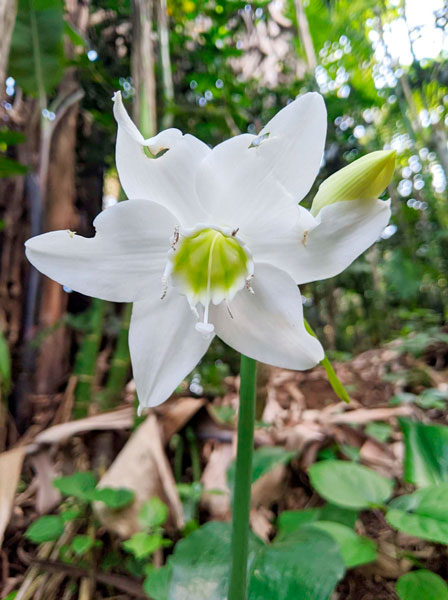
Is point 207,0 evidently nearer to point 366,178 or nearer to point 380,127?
point 380,127

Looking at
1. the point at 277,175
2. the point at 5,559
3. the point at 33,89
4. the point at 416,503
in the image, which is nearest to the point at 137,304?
the point at 277,175

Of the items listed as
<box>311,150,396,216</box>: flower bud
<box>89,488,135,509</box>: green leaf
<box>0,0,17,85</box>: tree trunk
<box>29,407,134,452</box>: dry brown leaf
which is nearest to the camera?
<box>311,150,396,216</box>: flower bud

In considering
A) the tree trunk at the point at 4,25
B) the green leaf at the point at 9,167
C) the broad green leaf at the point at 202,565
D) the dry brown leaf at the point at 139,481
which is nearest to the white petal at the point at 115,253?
the broad green leaf at the point at 202,565

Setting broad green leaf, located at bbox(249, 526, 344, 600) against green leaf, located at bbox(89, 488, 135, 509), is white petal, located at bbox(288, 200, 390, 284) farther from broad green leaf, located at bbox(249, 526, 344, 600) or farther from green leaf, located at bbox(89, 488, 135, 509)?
green leaf, located at bbox(89, 488, 135, 509)

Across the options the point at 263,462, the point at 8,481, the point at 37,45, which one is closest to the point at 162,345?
the point at 263,462

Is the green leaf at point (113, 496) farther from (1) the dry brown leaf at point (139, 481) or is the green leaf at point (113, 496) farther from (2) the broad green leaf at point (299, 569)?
(2) the broad green leaf at point (299, 569)

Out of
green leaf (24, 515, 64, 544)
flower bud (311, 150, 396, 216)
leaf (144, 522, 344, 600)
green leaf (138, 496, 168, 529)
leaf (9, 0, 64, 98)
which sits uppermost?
leaf (9, 0, 64, 98)

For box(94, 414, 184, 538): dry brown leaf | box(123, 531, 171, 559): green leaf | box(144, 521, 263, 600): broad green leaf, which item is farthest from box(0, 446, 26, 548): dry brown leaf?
box(144, 521, 263, 600): broad green leaf

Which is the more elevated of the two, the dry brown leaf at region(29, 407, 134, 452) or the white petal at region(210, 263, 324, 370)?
the white petal at region(210, 263, 324, 370)
